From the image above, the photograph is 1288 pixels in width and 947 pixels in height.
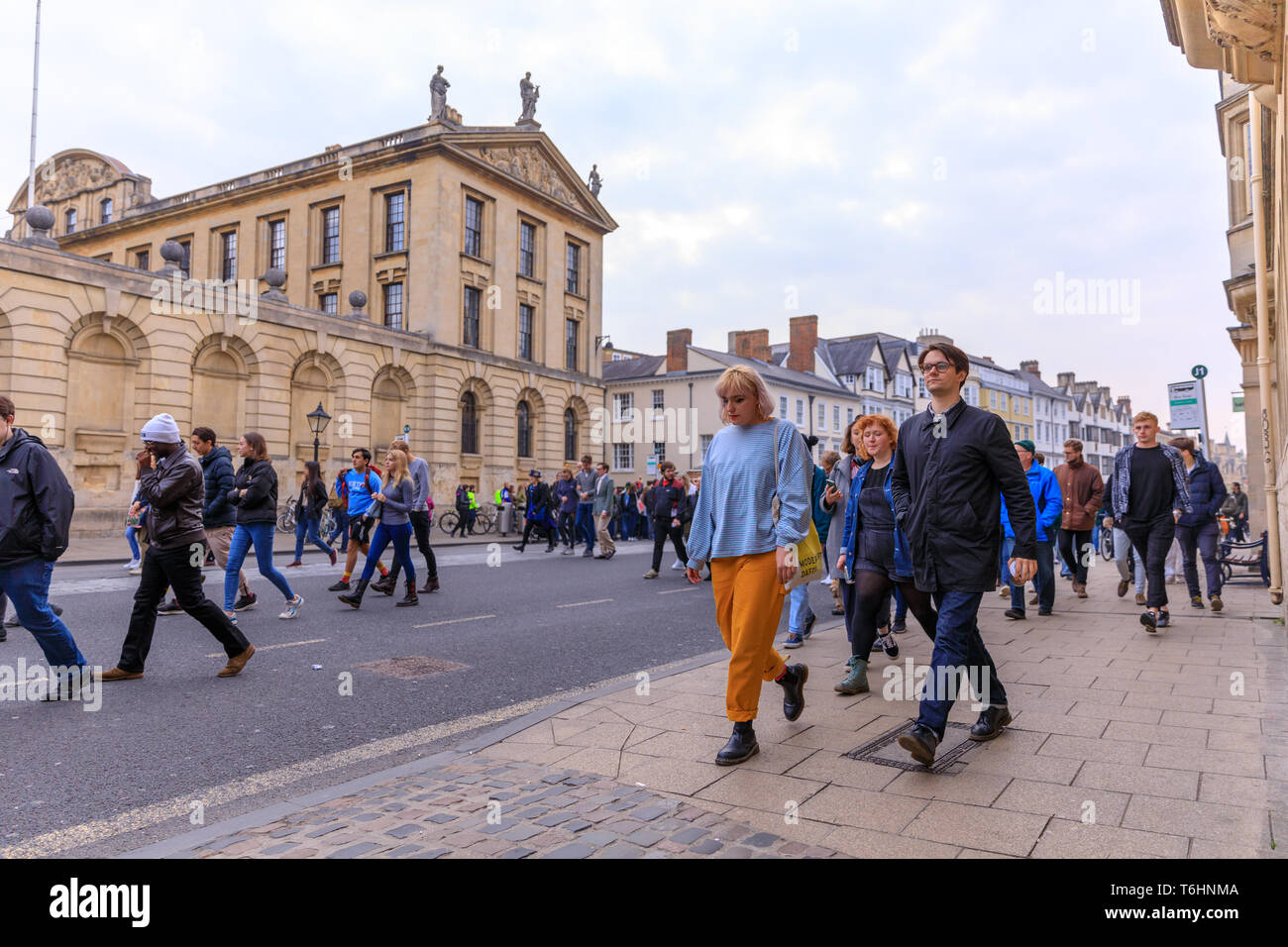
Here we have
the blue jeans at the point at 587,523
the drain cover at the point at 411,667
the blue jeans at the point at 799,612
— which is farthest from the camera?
the blue jeans at the point at 587,523

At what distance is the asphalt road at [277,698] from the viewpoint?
390cm

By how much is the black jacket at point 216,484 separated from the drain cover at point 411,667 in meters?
3.00

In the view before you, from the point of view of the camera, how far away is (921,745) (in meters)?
3.93

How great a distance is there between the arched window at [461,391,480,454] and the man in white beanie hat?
28362 mm

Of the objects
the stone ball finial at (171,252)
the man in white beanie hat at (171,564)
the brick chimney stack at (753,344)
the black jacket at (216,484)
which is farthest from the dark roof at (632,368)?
the man in white beanie hat at (171,564)

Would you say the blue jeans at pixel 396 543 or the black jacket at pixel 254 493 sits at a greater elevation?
the black jacket at pixel 254 493

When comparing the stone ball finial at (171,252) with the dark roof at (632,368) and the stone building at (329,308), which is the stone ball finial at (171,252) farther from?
the dark roof at (632,368)

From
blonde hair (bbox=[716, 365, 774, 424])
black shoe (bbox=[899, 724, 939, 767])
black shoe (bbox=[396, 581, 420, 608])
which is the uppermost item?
blonde hair (bbox=[716, 365, 774, 424])

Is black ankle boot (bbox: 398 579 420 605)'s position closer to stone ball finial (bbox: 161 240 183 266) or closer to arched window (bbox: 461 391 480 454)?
stone ball finial (bbox: 161 240 183 266)

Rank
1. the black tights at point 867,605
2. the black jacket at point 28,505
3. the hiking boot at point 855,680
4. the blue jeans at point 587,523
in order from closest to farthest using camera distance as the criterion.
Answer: the black jacket at point 28,505
the hiking boot at point 855,680
the black tights at point 867,605
the blue jeans at point 587,523

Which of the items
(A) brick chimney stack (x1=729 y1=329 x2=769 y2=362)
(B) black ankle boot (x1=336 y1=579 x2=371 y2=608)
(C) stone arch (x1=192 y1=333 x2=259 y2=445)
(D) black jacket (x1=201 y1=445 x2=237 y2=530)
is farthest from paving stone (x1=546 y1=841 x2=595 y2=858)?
(A) brick chimney stack (x1=729 y1=329 x2=769 y2=362)

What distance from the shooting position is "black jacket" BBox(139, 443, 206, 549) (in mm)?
6172

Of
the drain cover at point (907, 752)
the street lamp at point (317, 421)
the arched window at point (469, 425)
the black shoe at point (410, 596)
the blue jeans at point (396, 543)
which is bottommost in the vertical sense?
the drain cover at point (907, 752)

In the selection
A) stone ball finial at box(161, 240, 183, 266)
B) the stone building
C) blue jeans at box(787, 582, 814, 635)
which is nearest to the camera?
blue jeans at box(787, 582, 814, 635)
